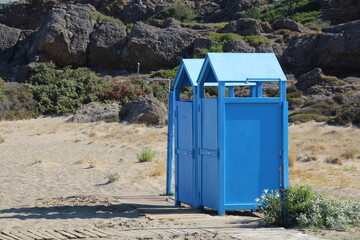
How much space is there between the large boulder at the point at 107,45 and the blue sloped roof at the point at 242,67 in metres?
32.8

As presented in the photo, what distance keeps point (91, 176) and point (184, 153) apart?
504 cm

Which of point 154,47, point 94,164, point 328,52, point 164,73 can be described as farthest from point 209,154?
point 154,47

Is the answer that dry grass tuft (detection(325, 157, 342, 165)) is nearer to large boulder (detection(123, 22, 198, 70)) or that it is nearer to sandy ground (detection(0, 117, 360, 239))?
sandy ground (detection(0, 117, 360, 239))

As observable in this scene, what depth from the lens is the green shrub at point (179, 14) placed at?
5947 centimetres

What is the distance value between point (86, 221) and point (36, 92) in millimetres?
25298

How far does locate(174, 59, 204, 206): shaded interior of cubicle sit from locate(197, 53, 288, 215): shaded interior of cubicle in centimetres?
50

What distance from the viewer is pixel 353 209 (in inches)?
359

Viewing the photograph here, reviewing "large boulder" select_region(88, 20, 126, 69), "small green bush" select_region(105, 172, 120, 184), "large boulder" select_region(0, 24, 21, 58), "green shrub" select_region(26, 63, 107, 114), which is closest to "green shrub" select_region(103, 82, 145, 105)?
"green shrub" select_region(26, 63, 107, 114)

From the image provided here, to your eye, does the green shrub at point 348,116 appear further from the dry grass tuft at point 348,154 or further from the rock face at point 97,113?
the rock face at point 97,113

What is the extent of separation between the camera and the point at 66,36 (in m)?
41.7

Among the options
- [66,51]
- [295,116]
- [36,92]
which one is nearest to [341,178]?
[295,116]

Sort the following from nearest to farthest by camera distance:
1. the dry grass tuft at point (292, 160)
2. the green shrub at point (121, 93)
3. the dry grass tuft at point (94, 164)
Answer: the dry grass tuft at point (94, 164) < the dry grass tuft at point (292, 160) < the green shrub at point (121, 93)

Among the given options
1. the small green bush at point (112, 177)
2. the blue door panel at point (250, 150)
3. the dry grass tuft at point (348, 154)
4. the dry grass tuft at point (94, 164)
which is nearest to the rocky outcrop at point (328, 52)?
the dry grass tuft at point (348, 154)

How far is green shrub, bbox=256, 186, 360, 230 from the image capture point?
8.80 metres
